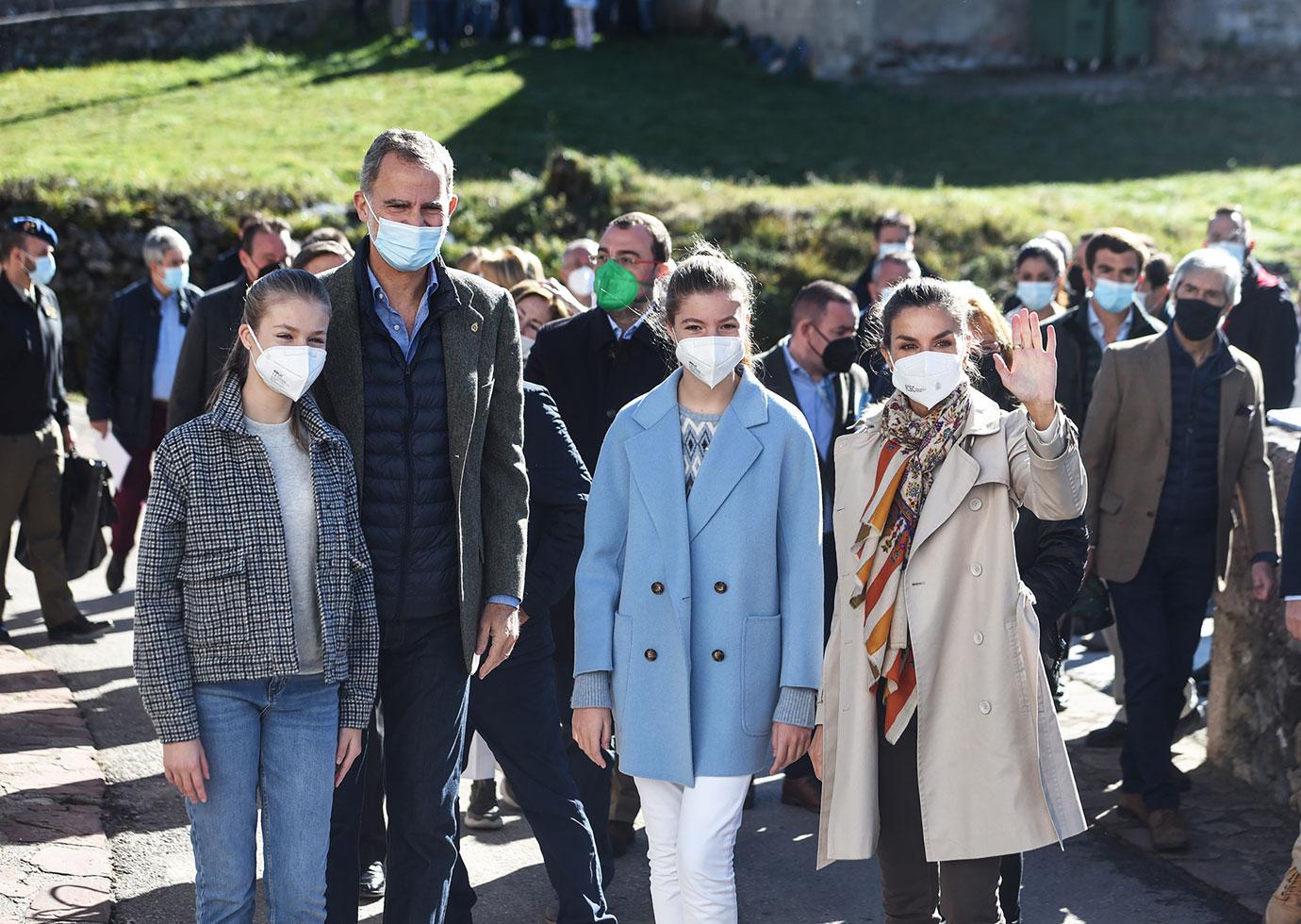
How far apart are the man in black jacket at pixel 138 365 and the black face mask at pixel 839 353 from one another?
14.1 ft

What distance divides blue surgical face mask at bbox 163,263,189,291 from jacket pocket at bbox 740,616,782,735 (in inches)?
246

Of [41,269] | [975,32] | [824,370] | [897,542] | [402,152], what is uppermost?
[975,32]

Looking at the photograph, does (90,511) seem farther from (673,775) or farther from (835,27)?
(835,27)

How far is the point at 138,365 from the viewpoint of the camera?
941cm

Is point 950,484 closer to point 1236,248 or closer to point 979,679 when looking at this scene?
point 979,679

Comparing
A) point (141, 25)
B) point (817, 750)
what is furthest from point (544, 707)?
point (141, 25)

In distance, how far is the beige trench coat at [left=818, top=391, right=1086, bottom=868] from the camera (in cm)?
402

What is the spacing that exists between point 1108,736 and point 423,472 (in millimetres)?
4086

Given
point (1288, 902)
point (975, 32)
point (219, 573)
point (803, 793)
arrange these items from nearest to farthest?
point (219, 573), point (1288, 902), point (803, 793), point (975, 32)

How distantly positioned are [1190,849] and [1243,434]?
1.59 meters

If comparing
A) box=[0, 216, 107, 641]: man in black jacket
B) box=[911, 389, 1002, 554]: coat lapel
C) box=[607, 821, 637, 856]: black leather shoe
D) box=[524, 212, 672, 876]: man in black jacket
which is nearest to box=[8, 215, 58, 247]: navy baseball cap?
box=[0, 216, 107, 641]: man in black jacket

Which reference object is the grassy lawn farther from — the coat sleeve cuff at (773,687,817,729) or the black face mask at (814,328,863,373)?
the coat sleeve cuff at (773,687,817,729)

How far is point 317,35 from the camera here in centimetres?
3278

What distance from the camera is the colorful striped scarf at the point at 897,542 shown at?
162 inches
